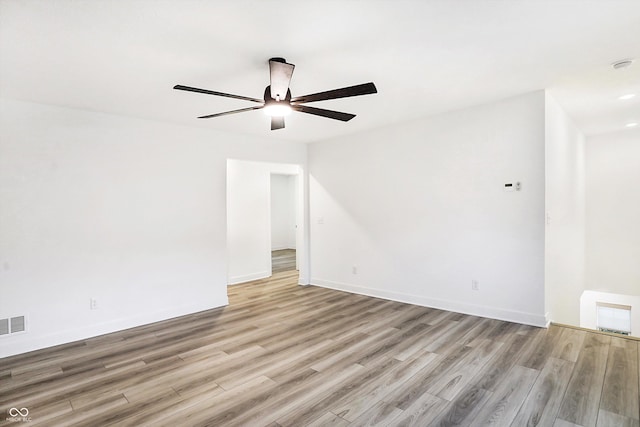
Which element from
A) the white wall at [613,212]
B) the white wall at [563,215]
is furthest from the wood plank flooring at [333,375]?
the white wall at [613,212]

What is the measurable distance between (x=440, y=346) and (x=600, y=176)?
17.3 feet

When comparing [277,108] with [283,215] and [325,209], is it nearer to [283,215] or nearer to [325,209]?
[325,209]

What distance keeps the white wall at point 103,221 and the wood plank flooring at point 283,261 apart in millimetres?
2802

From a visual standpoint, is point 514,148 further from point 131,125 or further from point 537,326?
point 131,125

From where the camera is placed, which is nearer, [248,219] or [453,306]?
[453,306]

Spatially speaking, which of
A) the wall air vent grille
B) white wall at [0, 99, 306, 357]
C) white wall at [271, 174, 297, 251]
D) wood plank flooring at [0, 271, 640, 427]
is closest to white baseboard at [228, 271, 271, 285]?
white wall at [0, 99, 306, 357]

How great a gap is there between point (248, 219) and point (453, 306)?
155 inches

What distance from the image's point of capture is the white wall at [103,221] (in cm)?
334

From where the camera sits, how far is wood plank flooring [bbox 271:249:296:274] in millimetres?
7620

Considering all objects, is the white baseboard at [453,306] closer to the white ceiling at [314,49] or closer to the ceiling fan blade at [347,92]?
the white ceiling at [314,49]

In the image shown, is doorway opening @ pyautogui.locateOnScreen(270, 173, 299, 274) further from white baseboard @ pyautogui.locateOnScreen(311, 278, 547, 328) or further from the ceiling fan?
the ceiling fan
